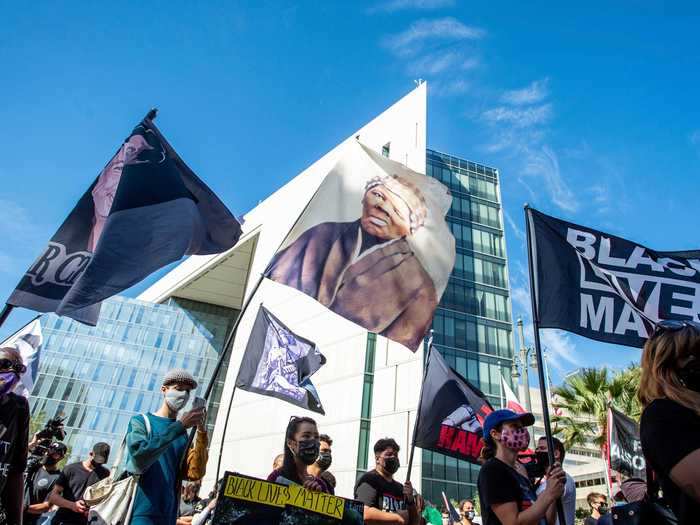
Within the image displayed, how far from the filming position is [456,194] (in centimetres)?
4959

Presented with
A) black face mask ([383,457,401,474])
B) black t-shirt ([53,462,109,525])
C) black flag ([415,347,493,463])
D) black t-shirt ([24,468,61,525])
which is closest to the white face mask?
black face mask ([383,457,401,474])

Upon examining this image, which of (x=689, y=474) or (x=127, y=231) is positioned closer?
(x=689, y=474)

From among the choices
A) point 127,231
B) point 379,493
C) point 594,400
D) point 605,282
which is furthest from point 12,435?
point 594,400

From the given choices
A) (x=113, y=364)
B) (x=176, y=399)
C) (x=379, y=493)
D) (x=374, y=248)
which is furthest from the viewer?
(x=113, y=364)

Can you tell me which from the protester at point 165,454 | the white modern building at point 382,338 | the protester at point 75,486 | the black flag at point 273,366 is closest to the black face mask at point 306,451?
the protester at point 165,454

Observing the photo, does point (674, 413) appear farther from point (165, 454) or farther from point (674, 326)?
point (165, 454)

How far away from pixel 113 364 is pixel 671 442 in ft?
207

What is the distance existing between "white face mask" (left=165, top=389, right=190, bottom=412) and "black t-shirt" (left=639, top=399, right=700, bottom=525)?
2.89 metres

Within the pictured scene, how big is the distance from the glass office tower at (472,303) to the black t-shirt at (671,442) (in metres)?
33.0

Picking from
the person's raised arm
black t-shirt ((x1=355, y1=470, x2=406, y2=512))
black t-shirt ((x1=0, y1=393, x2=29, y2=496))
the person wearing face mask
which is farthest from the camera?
the person wearing face mask

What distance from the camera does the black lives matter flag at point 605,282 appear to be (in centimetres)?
459

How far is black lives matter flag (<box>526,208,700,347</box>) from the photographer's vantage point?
459 centimetres

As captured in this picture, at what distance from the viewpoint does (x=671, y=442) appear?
1.94 metres

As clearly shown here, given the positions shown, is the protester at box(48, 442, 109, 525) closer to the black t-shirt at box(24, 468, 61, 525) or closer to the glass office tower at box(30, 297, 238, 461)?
the black t-shirt at box(24, 468, 61, 525)
